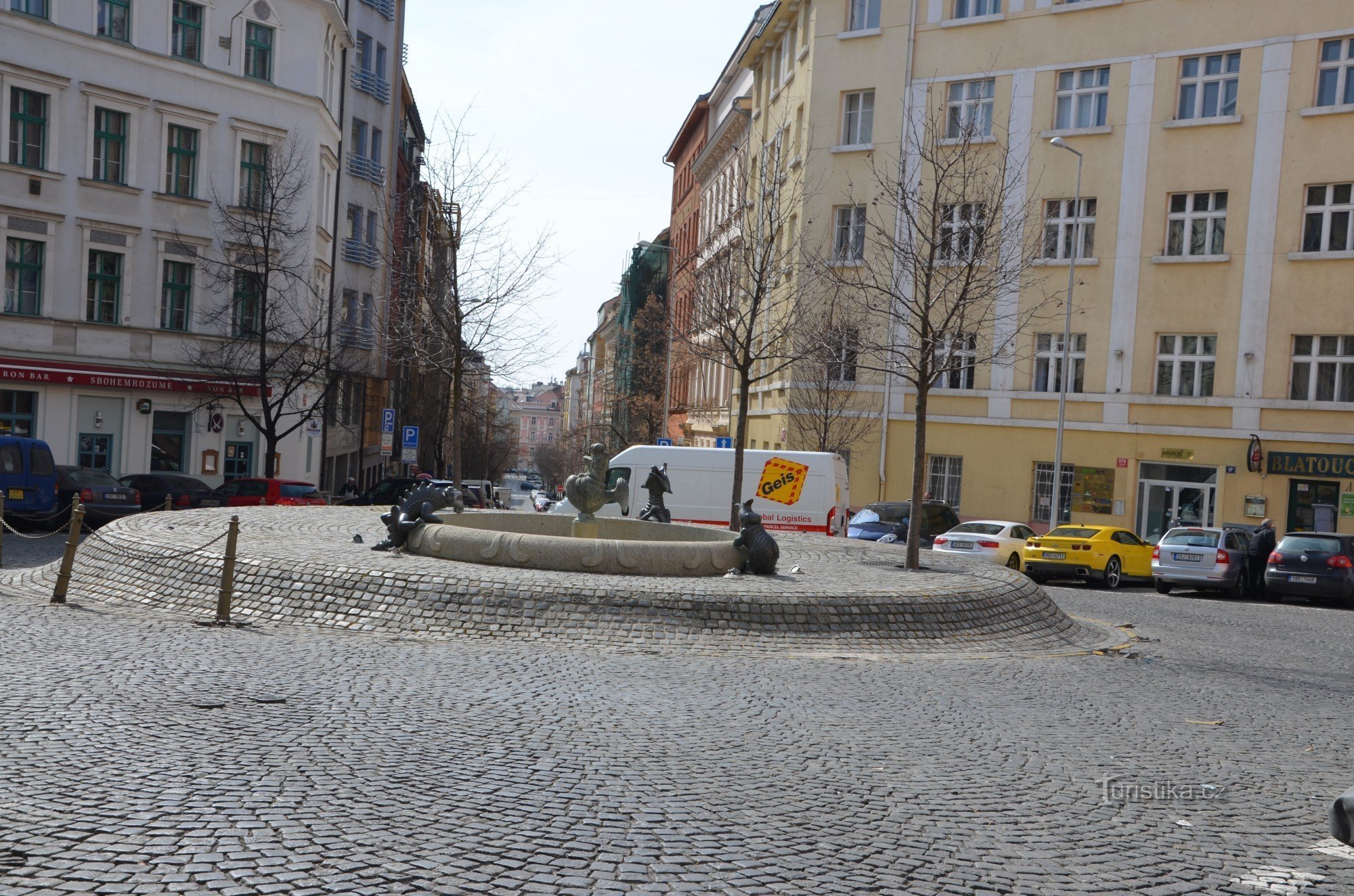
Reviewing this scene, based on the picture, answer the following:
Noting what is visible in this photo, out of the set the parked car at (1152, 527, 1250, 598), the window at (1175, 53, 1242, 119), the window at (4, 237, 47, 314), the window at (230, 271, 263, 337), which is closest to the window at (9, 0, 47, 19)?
the window at (4, 237, 47, 314)

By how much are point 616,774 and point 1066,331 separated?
99.4 feet

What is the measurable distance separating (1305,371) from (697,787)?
31570 millimetres


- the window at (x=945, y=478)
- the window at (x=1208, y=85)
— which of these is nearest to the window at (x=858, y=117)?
the window at (x=1208, y=85)

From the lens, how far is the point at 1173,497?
35.6 m

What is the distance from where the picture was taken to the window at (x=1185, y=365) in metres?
34.9

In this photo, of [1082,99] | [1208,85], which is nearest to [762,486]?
[1082,99]

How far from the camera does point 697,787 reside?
6.92 m

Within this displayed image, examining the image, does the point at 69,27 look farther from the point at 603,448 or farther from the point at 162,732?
the point at 162,732

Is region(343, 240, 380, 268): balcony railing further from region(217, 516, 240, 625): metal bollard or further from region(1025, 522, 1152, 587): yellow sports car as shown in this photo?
region(217, 516, 240, 625): metal bollard

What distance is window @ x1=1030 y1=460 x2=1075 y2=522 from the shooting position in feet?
121

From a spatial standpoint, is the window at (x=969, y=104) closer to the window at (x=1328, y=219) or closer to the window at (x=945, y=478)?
the window at (x=1328, y=219)

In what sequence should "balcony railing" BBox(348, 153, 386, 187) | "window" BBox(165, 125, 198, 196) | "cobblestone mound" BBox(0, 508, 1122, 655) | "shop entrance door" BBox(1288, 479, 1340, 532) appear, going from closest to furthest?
"cobblestone mound" BBox(0, 508, 1122, 655) → "shop entrance door" BBox(1288, 479, 1340, 532) → "window" BBox(165, 125, 198, 196) → "balcony railing" BBox(348, 153, 386, 187)

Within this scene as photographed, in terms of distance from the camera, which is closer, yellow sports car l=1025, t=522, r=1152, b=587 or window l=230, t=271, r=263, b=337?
yellow sports car l=1025, t=522, r=1152, b=587

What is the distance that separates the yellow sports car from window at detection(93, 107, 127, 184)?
86.5 ft
